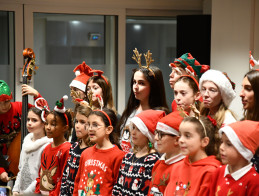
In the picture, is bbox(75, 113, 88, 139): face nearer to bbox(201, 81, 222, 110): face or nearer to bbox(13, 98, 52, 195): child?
bbox(13, 98, 52, 195): child

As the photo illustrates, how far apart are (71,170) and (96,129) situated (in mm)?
421

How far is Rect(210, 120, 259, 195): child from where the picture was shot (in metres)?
2.11

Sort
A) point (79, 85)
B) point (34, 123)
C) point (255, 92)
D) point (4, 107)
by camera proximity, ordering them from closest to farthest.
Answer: point (255, 92) < point (34, 123) < point (79, 85) < point (4, 107)

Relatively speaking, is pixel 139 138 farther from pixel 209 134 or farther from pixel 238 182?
pixel 238 182

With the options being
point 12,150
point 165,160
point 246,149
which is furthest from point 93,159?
point 12,150

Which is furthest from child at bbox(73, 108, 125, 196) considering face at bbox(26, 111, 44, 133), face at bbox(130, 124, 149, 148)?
face at bbox(26, 111, 44, 133)

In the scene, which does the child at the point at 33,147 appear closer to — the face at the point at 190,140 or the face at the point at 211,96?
the face at the point at 211,96

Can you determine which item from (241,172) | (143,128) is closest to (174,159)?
(143,128)

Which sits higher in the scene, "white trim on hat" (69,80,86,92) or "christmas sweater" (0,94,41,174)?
"white trim on hat" (69,80,86,92)

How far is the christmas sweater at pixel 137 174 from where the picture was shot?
2666 mm

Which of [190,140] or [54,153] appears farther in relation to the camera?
[54,153]

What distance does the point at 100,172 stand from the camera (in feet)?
9.50

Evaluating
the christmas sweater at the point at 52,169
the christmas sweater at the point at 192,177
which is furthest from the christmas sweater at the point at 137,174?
the christmas sweater at the point at 52,169

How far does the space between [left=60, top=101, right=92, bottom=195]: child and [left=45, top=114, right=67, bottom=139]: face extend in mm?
274
